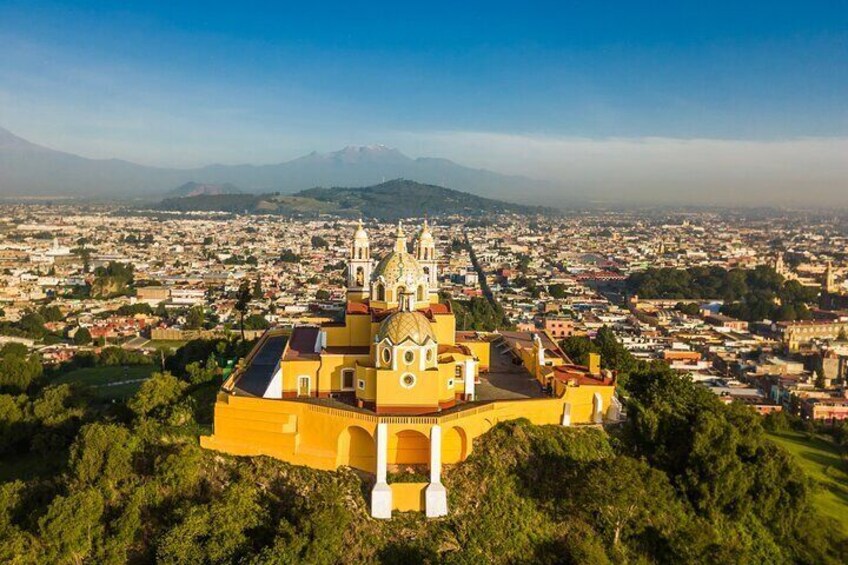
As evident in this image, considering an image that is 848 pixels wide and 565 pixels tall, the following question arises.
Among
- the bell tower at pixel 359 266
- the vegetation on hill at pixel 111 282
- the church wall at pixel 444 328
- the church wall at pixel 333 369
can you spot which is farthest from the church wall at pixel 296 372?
the vegetation on hill at pixel 111 282

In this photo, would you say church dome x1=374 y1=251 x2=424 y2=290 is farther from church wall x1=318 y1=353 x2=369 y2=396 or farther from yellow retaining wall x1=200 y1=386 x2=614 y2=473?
yellow retaining wall x1=200 y1=386 x2=614 y2=473

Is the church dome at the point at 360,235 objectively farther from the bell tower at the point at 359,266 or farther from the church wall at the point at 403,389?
the church wall at the point at 403,389

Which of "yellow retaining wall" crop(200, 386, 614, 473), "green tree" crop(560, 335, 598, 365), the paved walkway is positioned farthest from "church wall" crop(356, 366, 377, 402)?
"green tree" crop(560, 335, 598, 365)

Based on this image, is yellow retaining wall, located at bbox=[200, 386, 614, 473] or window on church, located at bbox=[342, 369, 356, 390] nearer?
yellow retaining wall, located at bbox=[200, 386, 614, 473]

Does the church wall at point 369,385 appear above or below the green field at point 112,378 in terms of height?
above

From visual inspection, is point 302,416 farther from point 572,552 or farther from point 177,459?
point 572,552
